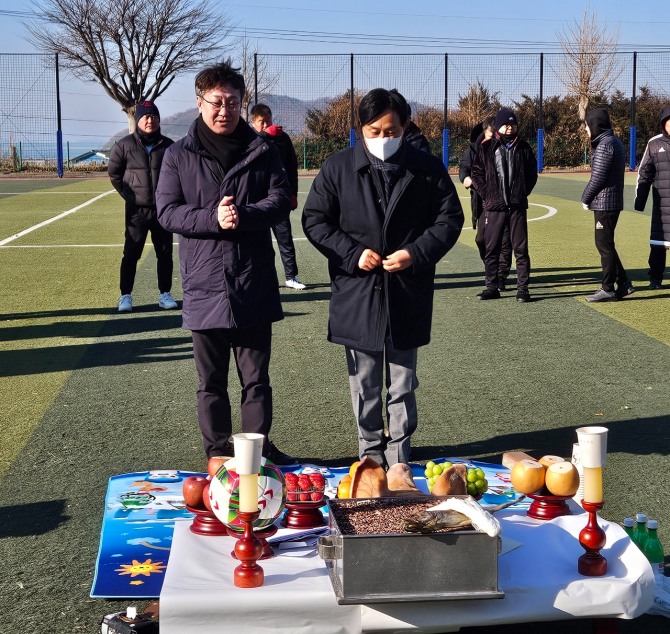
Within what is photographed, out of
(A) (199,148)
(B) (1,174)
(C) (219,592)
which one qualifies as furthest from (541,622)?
(B) (1,174)

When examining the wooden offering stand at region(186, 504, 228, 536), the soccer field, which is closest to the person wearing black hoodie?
the soccer field

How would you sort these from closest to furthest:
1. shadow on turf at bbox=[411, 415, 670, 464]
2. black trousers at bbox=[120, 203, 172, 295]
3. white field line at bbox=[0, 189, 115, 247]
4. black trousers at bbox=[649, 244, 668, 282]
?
shadow on turf at bbox=[411, 415, 670, 464]
black trousers at bbox=[120, 203, 172, 295]
black trousers at bbox=[649, 244, 668, 282]
white field line at bbox=[0, 189, 115, 247]

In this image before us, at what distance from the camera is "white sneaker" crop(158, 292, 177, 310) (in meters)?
10.6

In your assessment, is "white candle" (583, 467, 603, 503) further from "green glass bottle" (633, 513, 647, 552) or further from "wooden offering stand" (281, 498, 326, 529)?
"wooden offering stand" (281, 498, 326, 529)

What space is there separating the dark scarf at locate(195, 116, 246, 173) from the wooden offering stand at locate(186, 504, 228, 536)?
193 cm

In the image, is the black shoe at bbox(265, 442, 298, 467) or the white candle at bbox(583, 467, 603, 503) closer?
the white candle at bbox(583, 467, 603, 503)

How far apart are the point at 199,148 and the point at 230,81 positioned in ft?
1.23

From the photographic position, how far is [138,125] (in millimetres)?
9945

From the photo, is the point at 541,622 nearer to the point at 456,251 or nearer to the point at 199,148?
the point at 199,148

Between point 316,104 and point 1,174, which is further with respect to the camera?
point 316,104

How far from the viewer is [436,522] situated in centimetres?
356

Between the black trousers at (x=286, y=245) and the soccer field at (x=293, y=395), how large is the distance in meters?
0.26

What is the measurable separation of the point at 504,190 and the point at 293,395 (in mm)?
4331

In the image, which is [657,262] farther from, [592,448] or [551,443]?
[592,448]
